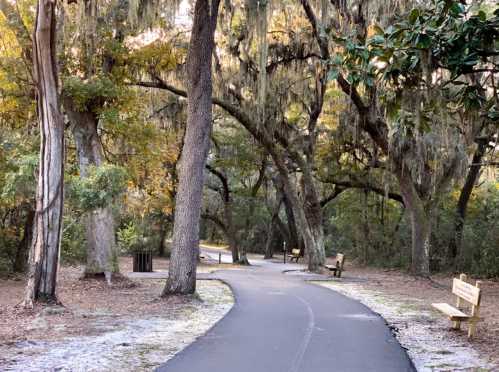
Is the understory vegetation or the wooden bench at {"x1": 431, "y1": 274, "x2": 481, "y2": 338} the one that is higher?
the understory vegetation

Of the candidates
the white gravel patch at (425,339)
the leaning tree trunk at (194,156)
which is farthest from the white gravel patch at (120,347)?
the white gravel patch at (425,339)

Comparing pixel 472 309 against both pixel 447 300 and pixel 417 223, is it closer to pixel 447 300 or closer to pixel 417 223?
pixel 447 300

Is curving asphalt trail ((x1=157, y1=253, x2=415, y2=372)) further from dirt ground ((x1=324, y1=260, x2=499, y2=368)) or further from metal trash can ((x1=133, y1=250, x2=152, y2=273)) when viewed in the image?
metal trash can ((x1=133, y1=250, x2=152, y2=273))

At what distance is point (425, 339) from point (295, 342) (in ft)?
6.90

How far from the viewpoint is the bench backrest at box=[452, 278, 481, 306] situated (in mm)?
8508

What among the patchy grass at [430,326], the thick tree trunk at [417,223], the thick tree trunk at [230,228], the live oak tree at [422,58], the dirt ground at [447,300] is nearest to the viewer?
the patchy grass at [430,326]

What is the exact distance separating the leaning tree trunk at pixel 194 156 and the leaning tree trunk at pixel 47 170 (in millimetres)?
2757

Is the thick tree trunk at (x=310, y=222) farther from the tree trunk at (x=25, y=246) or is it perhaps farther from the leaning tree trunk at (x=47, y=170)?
the leaning tree trunk at (x=47, y=170)

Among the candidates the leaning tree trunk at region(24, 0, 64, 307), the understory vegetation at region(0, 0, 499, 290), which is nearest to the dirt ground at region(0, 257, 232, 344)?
the leaning tree trunk at region(24, 0, 64, 307)

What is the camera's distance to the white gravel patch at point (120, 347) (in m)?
6.30

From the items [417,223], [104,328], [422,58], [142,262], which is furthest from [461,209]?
[104,328]

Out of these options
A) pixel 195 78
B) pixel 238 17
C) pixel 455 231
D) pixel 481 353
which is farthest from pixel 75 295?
pixel 455 231

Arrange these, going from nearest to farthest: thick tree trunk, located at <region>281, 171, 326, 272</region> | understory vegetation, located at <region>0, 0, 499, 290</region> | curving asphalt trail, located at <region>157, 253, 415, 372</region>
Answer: curving asphalt trail, located at <region>157, 253, 415, 372</region>, understory vegetation, located at <region>0, 0, 499, 290</region>, thick tree trunk, located at <region>281, 171, 326, 272</region>

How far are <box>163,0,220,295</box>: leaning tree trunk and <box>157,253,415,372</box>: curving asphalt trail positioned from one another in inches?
61.6
